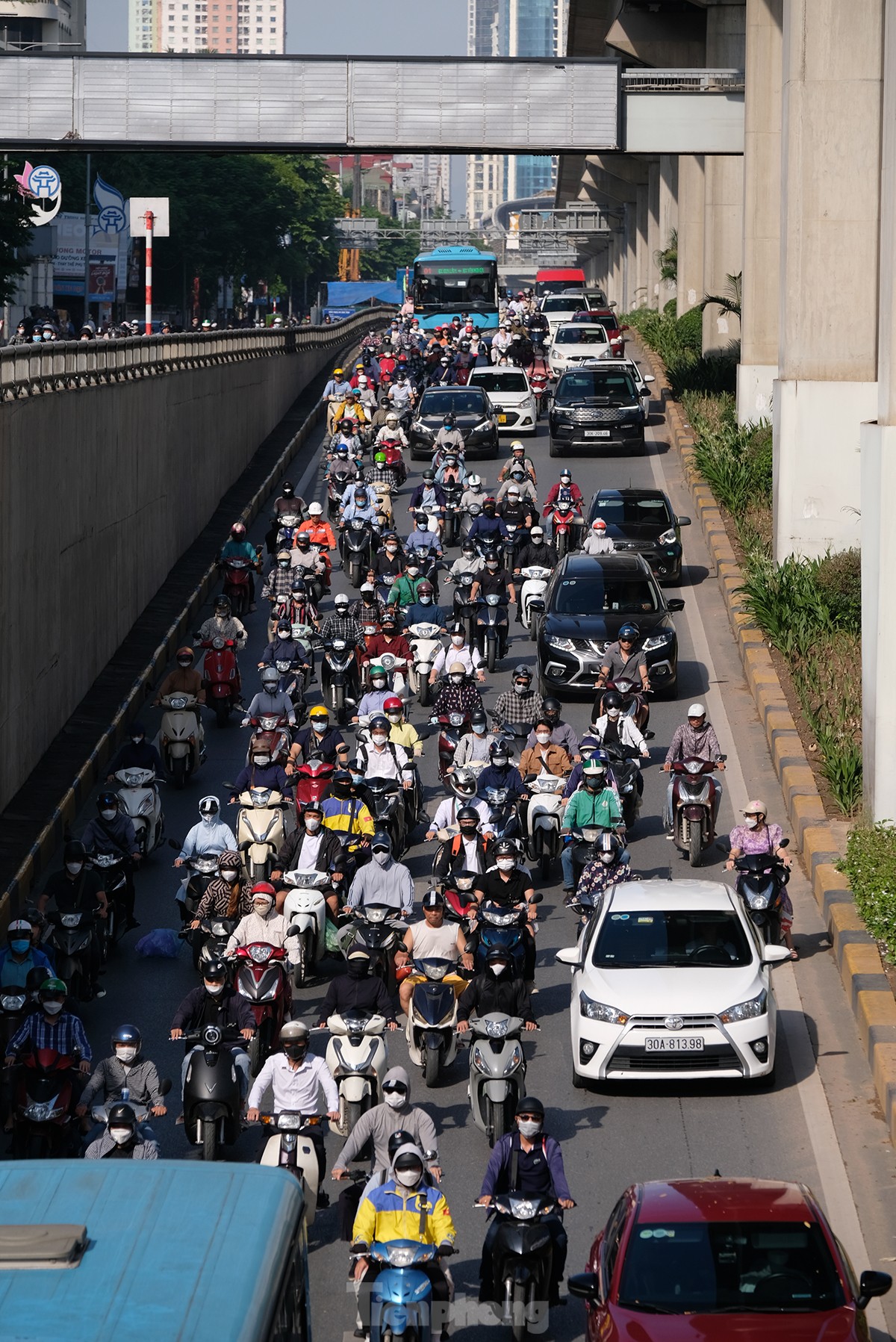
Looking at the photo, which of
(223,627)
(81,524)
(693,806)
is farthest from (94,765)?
(693,806)

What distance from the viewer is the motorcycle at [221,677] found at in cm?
2606

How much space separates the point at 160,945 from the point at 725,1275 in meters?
9.42

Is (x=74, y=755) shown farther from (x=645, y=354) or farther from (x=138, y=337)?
(x=645, y=354)

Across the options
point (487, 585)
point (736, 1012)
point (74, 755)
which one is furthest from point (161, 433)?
point (736, 1012)

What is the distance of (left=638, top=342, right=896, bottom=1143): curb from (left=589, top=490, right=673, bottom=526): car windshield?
4.18ft

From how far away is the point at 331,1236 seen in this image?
1241cm

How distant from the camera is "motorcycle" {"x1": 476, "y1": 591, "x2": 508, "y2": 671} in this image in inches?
1094

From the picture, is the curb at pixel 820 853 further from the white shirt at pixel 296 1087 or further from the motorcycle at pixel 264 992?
the motorcycle at pixel 264 992

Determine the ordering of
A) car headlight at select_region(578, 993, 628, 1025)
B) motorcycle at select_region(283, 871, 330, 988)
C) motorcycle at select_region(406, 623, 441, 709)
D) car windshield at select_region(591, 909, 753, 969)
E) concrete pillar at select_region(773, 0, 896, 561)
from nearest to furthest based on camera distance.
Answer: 1. car headlight at select_region(578, 993, 628, 1025)
2. car windshield at select_region(591, 909, 753, 969)
3. motorcycle at select_region(283, 871, 330, 988)
4. motorcycle at select_region(406, 623, 441, 709)
5. concrete pillar at select_region(773, 0, 896, 561)

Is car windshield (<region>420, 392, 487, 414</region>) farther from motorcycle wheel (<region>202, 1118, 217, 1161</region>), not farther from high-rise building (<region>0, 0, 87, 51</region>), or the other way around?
high-rise building (<region>0, 0, 87, 51</region>)

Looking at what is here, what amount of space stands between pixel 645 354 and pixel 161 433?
31.6 metres

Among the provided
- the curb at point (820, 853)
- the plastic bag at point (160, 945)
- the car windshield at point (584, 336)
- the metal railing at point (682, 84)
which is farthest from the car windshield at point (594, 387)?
the plastic bag at point (160, 945)

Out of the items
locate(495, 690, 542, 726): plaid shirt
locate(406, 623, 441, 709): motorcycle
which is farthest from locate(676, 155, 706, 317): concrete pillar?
locate(495, 690, 542, 726): plaid shirt

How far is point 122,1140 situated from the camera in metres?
11.7
